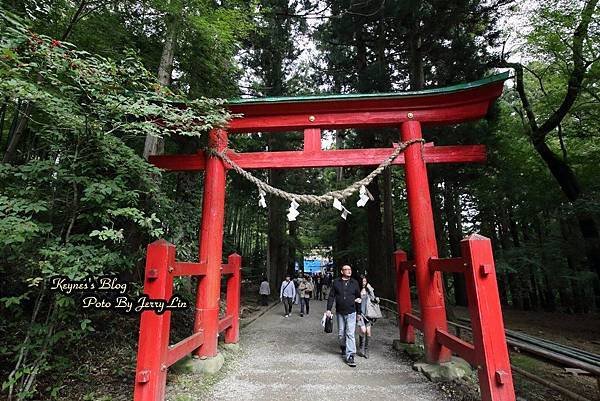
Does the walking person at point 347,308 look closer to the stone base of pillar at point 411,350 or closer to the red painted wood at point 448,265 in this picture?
the stone base of pillar at point 411,350

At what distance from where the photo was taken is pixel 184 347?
418 cm

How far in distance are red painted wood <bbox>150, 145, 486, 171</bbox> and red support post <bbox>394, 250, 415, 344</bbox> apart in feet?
7.02

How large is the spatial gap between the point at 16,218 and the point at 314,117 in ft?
14.5

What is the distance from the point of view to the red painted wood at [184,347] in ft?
12.3

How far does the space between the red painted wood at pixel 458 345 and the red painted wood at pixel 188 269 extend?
3.58 metres

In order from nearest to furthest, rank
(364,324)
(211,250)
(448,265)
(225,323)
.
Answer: (448,265)
(211,250)
(364,324)
(225,323)

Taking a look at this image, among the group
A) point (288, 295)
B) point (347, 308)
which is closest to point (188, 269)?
point (347, 308)

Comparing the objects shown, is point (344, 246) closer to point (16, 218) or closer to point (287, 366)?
point (287, 366)

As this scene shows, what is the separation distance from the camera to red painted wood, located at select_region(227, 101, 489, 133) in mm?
5645

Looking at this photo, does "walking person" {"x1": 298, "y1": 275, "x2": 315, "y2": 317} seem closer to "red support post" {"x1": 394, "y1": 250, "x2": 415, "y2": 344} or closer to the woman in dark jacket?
"red support post" {"x1": 394, "y1": 250, "x2": 415, "y2": 344}

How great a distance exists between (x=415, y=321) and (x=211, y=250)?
372cm

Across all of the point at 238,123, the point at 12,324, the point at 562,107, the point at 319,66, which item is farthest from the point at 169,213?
the point at 319,66

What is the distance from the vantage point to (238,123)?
5910mm

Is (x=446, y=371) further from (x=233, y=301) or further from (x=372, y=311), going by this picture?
(x=233, y=301)
